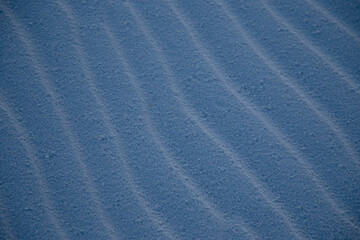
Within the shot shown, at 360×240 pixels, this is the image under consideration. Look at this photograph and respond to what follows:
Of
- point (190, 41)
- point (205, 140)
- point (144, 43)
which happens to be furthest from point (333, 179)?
point (144, 43)

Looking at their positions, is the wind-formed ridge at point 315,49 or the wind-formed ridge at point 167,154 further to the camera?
the wind-formed ridge at point 315,49

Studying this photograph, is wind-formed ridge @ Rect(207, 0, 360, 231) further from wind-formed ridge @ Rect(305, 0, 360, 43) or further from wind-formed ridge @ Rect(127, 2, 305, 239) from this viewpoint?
wind-formed ridge @ Rect(305, 0, 360, 43)

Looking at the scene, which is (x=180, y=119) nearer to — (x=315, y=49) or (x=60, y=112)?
(x=60, y=112)

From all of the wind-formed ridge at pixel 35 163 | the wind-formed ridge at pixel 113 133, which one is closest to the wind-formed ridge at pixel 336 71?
the wind-formed ridge at pixel 113 133

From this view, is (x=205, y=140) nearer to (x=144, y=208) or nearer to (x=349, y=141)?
(x=144, y=208)

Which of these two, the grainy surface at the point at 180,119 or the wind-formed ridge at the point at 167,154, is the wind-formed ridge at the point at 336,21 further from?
the wind-formed ridge at the point at 167,154
